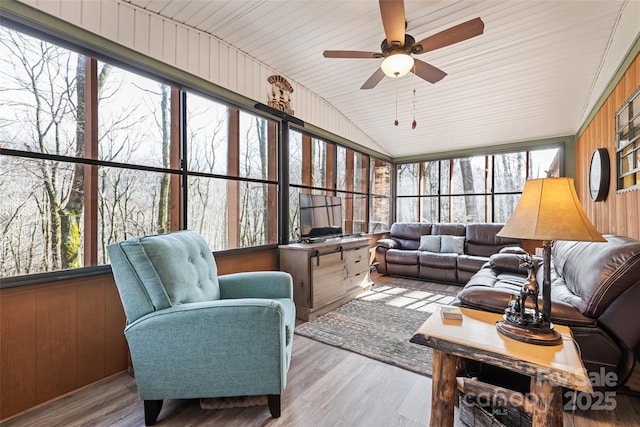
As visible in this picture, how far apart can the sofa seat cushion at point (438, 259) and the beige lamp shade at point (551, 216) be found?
3630 millimetres

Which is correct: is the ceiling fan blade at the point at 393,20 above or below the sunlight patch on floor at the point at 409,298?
above

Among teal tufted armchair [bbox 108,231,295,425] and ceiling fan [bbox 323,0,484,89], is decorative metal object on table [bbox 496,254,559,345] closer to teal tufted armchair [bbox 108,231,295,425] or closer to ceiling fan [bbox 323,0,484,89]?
teal tufted armchair [bbox 108,231,295,425]

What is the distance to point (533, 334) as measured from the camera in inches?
49.8

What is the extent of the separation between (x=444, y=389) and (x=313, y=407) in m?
0.82

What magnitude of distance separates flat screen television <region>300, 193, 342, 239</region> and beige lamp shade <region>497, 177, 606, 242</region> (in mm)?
2466

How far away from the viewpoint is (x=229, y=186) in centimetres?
305

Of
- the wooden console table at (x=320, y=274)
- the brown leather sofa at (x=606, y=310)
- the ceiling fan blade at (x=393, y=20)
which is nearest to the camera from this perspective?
the brown leather sofa at (x=606, y=310)

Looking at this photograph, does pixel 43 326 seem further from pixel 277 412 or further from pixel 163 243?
pixel 277 412

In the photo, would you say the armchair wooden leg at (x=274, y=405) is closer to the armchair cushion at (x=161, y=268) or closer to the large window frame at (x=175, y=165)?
the armchair cushion at (x=161, y=268)

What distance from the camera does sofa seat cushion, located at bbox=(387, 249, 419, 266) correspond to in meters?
5.00

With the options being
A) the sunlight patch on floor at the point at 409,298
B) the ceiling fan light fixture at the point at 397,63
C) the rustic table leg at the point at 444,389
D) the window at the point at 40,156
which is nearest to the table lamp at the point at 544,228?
the rustic table leg at the point at 444,389

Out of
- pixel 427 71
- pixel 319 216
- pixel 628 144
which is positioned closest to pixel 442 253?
pixel 319 216

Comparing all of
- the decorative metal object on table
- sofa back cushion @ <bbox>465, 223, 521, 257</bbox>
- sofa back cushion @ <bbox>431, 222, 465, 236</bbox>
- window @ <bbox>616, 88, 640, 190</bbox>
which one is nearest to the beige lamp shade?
the decorative metal object on table

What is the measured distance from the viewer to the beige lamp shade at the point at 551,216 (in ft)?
3.83
